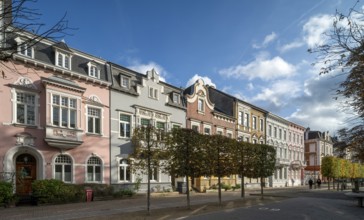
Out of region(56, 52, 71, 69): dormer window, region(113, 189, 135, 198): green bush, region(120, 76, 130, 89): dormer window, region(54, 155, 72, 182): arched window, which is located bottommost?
region(113, 189, 135, 198): green bush

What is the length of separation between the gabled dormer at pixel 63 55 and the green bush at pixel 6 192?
8323 mm

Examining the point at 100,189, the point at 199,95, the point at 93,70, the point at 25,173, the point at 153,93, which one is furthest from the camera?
the point at 199,95

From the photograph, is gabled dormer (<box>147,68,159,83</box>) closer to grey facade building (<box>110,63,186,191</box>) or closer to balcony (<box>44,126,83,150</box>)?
grey facade building (<box>110,63,186,191</box>)

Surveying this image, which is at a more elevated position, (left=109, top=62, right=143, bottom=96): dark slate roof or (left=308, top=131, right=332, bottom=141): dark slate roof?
(left=109, top=62, right=143, bottom=96): dark slate roof

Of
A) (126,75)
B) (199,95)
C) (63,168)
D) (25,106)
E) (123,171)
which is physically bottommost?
(123,171)

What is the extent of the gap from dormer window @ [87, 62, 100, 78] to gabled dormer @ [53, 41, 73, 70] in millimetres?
1730

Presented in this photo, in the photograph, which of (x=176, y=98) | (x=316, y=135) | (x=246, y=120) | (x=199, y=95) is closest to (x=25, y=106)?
(x=176, y=98)

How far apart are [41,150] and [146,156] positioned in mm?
9102

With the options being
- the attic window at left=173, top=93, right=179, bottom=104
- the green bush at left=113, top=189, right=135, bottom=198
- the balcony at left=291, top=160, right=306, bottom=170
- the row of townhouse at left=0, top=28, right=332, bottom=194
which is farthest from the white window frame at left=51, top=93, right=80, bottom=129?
the balcony at left=291, top=160, right=306, bottom=170

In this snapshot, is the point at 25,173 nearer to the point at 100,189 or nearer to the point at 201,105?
the point at 100,189

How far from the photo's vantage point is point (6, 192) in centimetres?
1939

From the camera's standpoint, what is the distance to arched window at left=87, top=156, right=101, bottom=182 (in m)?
26.5

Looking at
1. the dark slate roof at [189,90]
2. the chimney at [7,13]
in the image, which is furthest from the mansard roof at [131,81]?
the chimney at [7,13]

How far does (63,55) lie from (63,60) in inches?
13.6
